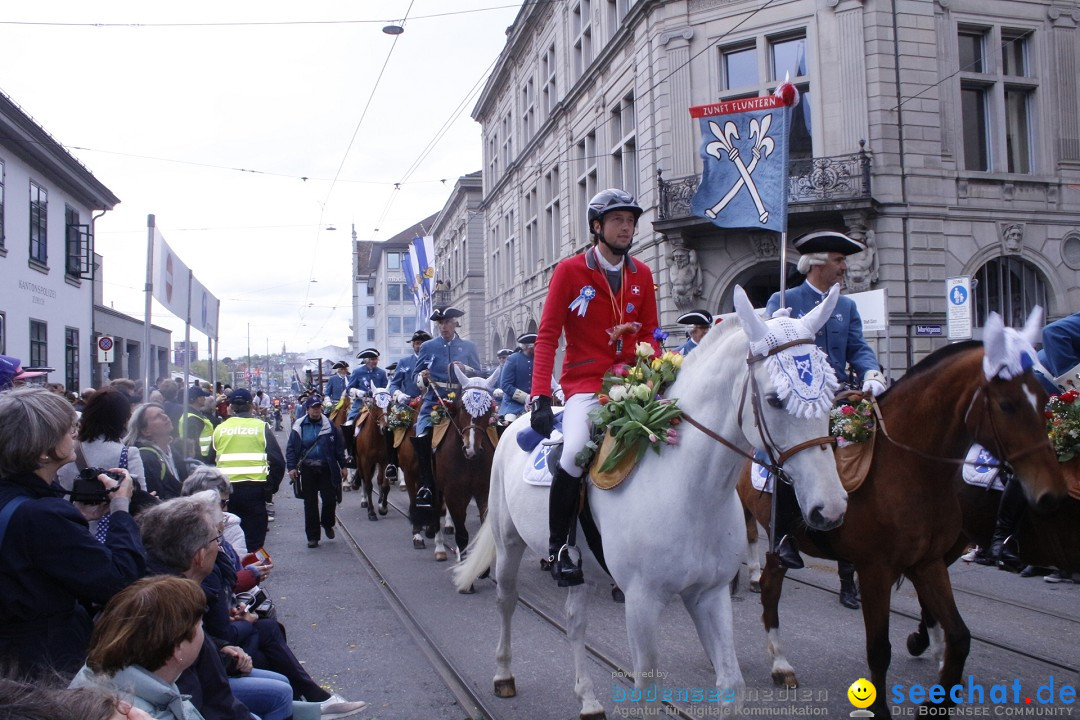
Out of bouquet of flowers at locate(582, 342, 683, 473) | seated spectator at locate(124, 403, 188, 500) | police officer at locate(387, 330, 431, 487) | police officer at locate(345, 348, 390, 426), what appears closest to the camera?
bouquet of flowers at locate(582, 342, 683, 473)

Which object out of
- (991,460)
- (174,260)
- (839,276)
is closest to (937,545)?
(991,460)

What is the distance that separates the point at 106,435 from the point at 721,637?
3957mm

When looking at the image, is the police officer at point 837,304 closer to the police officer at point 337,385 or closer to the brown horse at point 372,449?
the brown horse at point 372,449

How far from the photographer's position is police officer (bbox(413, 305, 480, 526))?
9.97 metres

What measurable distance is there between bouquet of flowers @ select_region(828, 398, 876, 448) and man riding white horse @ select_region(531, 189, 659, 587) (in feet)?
4.06

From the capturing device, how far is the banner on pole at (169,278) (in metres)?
7.20

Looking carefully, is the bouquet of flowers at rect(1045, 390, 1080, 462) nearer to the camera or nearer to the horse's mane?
the horse's mane

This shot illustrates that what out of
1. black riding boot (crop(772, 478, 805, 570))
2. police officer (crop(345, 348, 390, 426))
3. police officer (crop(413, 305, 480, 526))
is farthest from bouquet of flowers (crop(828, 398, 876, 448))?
police officer (crop(345, 348, 390, 426))

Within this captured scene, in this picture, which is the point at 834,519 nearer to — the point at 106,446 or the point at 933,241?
the point at 106,446

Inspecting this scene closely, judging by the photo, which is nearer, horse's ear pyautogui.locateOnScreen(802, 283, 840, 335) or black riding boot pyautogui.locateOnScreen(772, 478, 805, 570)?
horse's ear pyautogui.locateOnScreen(802, 283, 840, 335)

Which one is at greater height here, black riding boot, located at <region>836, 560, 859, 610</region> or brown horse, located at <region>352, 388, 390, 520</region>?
brown horse, located at <region>352, 388, 390, 520</region>

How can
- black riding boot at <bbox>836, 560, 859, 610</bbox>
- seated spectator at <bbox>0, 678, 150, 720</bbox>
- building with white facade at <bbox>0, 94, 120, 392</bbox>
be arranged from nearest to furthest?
seated spectator at <bbox>0, 678, 150, 720</bbox> < black riding boot at <bbox>836, 560, 859, 610</bbox> < building with white facade at <bbox>0, 94, 120, 392</bbox>

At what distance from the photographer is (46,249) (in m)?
24.2

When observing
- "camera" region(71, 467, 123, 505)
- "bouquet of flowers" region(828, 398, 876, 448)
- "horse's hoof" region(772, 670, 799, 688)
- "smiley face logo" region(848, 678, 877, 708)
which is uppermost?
"bouquet of flowers" region(828, 398, 876, 448)
